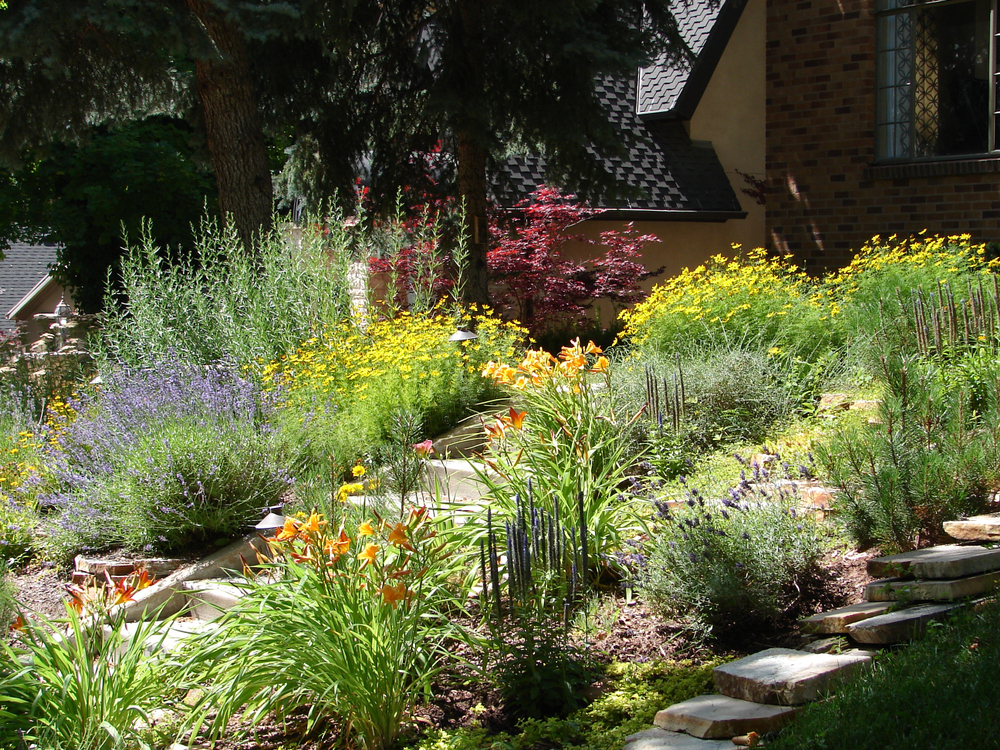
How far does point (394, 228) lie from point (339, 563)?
7.76m

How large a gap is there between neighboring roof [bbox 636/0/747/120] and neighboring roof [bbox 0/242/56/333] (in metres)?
18.8

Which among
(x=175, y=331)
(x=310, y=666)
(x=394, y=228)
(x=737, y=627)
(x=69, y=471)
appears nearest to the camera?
(x=310, y=666)

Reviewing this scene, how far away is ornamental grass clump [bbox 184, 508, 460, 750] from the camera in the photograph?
3182mm

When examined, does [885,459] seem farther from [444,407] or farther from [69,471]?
[69,471]

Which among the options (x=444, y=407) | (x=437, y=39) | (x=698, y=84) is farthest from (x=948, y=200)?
(x=444, y=407)

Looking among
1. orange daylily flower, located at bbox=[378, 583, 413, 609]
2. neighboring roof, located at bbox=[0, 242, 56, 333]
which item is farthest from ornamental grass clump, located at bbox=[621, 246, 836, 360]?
neighboring roof, located at bbox=[0, 242, 56, 333]

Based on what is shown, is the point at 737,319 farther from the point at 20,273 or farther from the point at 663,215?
the point at 20,273

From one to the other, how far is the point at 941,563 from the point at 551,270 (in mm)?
7692

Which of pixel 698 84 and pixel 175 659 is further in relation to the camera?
pixel 698 84

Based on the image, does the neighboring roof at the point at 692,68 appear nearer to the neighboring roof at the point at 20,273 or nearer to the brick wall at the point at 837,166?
the brick wall at the point at 837,166

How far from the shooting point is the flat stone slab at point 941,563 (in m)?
3.44

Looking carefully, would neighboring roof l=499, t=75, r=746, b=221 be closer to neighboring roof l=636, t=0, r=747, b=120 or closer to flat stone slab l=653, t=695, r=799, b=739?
neighboring roof l=636, t=0, r=747, b=120

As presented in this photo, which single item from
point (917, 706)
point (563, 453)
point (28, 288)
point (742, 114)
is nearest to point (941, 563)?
point (917, 706)

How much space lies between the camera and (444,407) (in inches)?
260
